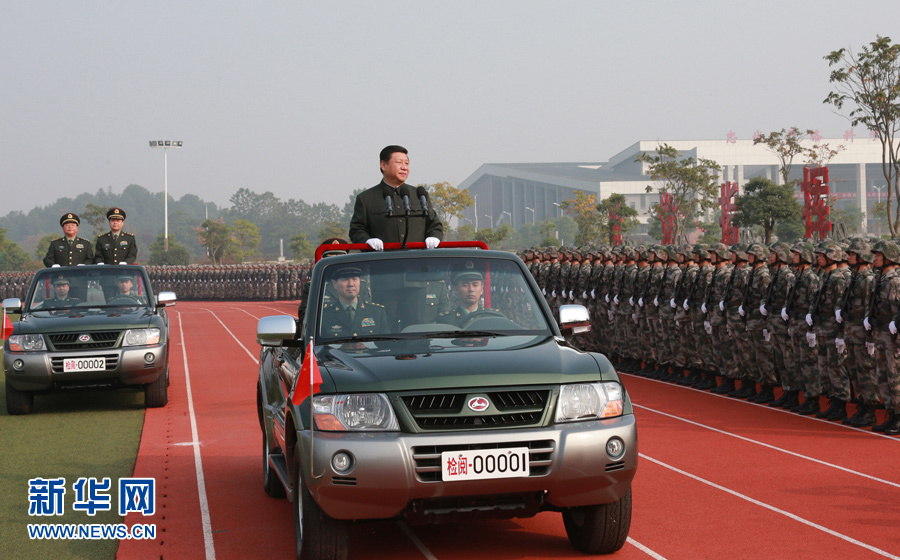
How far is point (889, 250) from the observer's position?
1095 cm

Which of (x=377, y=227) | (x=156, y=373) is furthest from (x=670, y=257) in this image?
(x=377, y=227)

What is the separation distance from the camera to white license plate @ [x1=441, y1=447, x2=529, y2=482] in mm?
4820

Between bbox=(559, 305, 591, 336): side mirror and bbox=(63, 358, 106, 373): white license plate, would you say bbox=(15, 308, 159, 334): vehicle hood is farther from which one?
bbox=(559, 305, 591, 336): side mirror

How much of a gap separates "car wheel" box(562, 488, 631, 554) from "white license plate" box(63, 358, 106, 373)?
7.42 metres

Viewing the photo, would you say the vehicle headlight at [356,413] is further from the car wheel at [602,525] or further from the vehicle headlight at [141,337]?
the vehicle headlight at [141,337]

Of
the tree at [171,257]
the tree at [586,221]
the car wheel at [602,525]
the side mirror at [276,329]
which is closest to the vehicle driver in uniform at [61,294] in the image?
the side mirror at [276,329]

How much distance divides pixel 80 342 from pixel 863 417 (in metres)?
8.73

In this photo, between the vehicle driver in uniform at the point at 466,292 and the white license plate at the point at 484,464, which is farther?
the vehicle driver in uniform at the point at 466,292

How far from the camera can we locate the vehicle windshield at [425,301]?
19.2 feet

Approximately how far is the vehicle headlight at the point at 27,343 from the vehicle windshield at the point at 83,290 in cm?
87

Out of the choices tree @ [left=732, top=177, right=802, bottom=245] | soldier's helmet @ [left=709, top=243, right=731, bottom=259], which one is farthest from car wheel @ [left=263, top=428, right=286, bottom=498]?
tree @ [left=732, top=177, right=802, bottom=245]

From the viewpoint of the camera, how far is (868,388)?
10977mm

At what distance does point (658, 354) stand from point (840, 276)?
484 cm

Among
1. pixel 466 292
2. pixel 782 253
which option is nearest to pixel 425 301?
pixel 466 292
